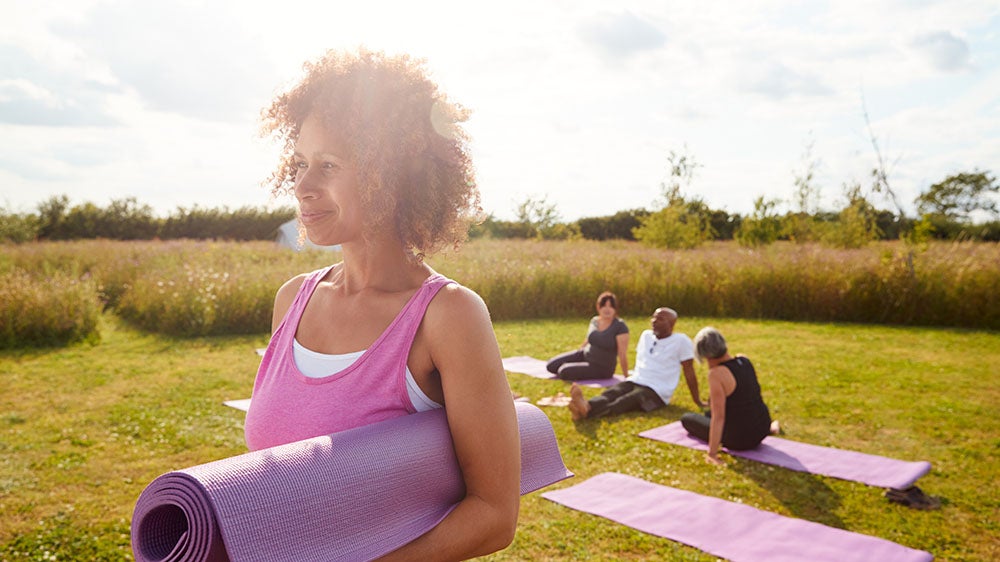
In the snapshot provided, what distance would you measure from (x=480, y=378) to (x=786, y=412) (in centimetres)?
680

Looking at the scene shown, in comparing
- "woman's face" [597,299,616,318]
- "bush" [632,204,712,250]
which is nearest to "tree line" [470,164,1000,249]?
"bush" [632,204,712,250]

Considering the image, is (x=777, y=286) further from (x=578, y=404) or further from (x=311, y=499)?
(x=311, y=499)

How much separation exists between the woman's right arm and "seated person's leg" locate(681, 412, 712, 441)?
258mm

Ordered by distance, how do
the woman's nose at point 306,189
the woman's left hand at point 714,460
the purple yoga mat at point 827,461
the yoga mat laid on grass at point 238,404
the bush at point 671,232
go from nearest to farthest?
the woman's nose at point 306,189
the purple yoga mat at point 827,461
the woman's left hand at point 714,460
the yoga mat laid on grass at point 238,404
the bush at point 671,232

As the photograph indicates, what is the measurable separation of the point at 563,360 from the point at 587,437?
2.57 metres

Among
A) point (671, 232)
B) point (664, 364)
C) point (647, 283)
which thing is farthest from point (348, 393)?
point (671, 232)

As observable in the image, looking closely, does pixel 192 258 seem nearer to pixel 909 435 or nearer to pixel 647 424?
pixel 647 424

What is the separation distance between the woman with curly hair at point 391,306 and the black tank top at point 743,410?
15.4 feet

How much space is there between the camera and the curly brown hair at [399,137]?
140 cm

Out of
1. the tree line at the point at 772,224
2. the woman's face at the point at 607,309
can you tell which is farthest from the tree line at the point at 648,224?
the woman's face at the point at 607,309

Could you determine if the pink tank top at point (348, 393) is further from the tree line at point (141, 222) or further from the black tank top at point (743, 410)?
the tree line at point (141, 222)

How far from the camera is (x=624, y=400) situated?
7070mm

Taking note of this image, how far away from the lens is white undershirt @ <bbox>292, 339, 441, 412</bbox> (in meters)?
1.33

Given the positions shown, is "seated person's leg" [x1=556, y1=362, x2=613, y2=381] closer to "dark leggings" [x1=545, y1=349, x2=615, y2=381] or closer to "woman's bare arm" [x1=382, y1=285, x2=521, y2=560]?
"dark leggings" [x1=545, y1=349, x2=615, y2=381]
